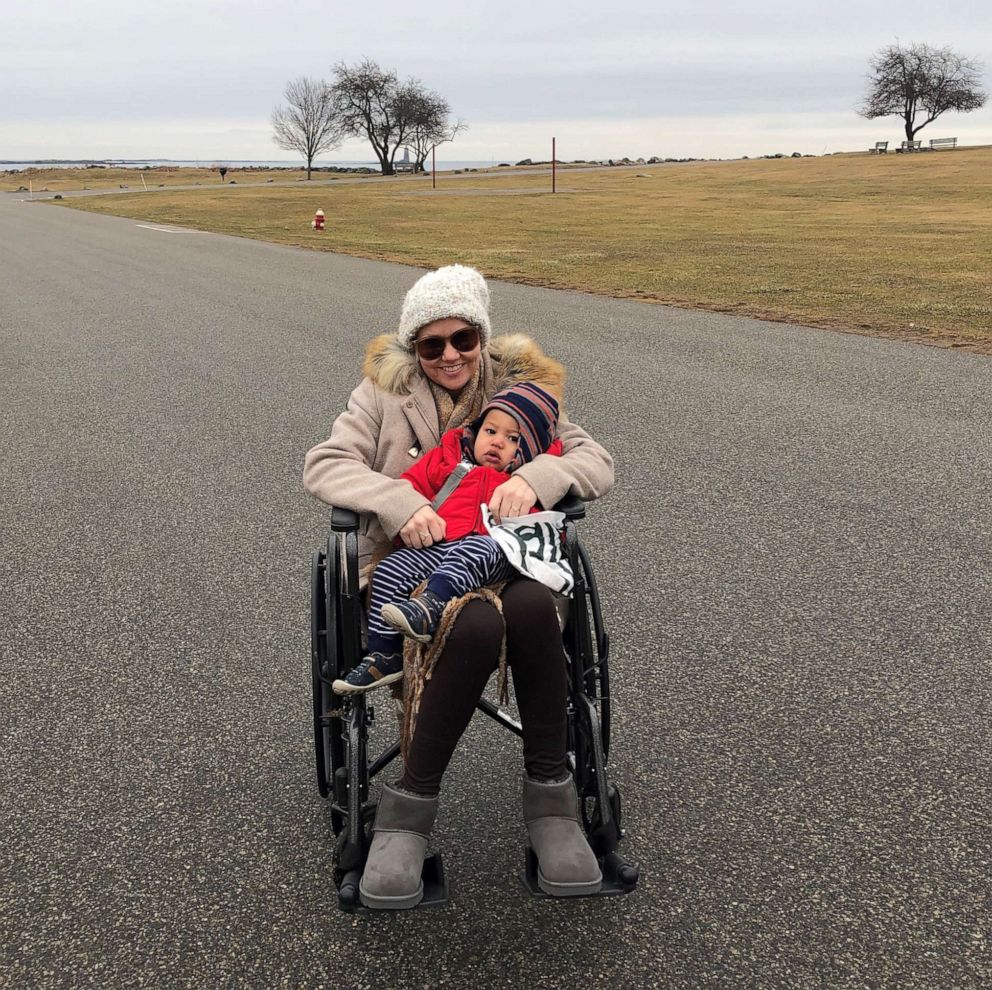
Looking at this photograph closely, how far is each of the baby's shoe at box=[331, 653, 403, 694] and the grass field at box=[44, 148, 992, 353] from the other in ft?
29.1

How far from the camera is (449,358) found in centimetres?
290

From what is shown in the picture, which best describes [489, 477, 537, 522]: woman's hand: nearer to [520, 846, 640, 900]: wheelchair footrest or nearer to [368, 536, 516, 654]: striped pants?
[368, 536, 516, 654]: striped pants

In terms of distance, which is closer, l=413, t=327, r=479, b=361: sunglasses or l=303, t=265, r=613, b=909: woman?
l=303, t=265, r=613, b=909: woman

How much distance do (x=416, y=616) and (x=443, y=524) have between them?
373 millimetres

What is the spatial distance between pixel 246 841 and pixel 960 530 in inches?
149

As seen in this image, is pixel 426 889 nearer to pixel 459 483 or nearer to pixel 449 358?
pixel 459 483

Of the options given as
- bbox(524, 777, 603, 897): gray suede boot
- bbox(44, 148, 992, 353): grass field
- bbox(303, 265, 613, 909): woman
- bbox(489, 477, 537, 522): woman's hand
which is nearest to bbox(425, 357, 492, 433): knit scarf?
bbox(303, 265, 613, 909): woman

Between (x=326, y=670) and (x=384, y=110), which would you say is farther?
(x=384, y=110)

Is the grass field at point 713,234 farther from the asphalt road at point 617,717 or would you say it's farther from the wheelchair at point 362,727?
the wheelchair at point 362,727

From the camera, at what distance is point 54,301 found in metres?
13.9

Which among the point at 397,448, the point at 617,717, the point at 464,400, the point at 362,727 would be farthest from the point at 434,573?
the point at 617,717

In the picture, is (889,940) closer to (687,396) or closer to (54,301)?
(687,396)

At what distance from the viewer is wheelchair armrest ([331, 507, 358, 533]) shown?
8.56ft

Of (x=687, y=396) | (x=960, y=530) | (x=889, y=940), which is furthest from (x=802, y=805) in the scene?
(x=687, y=396)
